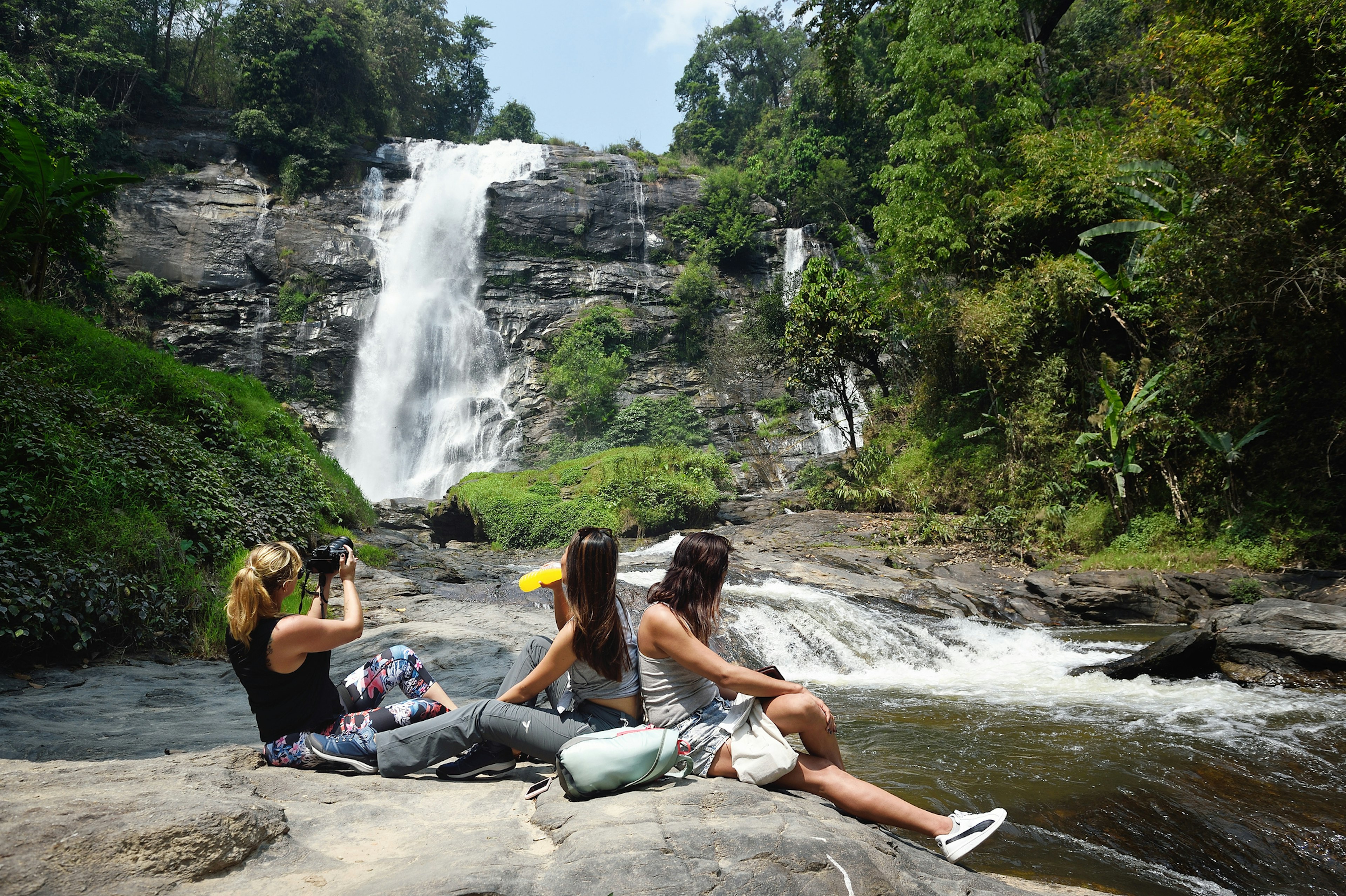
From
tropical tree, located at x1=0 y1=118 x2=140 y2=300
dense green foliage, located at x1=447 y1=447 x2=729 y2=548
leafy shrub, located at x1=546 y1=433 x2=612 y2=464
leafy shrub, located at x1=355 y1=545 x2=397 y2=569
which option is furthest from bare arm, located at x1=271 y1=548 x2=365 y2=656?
leafy shrub, located at x1=546 y1=433 x2=612 y2=464

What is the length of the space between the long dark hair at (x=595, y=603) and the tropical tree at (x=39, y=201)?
32.5 feet

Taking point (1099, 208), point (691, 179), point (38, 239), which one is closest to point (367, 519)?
point (38, 239)

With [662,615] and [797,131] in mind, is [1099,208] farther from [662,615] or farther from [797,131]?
[797,131]

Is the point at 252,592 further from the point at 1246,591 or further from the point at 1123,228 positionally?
the point at 1123,228

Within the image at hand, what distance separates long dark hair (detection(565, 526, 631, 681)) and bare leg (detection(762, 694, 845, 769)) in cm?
76

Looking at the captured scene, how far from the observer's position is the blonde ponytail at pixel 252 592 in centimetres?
313

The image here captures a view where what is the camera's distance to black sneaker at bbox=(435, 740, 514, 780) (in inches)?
133

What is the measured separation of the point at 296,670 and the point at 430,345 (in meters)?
27.6

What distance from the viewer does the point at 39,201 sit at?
9.20 metres

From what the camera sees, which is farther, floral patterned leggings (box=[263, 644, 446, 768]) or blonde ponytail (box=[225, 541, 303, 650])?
floral patterned leggings (box=[263, 644, 446, 768])

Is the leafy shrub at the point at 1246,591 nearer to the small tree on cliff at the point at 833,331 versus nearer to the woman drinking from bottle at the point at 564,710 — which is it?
the woman drinking from bottle at the point at 564,710

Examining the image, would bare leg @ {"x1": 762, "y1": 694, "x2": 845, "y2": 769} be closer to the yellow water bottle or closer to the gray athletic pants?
the gray athletic pants

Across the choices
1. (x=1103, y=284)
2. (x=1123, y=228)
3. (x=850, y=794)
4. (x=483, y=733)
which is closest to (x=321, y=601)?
(x=483, y=733)

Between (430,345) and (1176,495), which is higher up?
(430,345)
